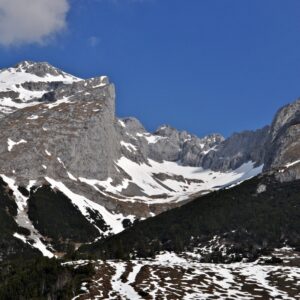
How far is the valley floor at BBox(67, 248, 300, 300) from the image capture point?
268 feet

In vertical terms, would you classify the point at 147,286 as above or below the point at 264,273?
below

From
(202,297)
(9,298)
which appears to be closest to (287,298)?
Result: (202,297)

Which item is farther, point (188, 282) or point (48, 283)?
point (48, 283)

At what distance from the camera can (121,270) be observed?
328 ft

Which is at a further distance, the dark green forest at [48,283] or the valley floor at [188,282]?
the dark green forest at [48,283]

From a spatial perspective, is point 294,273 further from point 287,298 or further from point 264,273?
point 287,298

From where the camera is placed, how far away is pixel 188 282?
92875 mm

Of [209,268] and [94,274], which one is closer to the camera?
[94,274]

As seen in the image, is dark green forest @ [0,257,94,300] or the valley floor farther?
dark green forest @ [0,257,94,300]

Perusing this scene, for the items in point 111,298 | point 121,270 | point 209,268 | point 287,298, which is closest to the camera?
point 111,298

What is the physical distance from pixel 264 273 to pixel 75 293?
40.9 meters

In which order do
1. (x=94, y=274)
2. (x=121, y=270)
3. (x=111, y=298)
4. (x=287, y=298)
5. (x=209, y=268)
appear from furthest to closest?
(x=209, y=268), (x=121, y=270), (x=94, y=274), (x=287, y=298), (x=111, y=298)

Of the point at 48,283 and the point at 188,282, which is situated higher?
the point at 48,283

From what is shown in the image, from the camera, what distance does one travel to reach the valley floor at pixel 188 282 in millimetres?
81625
